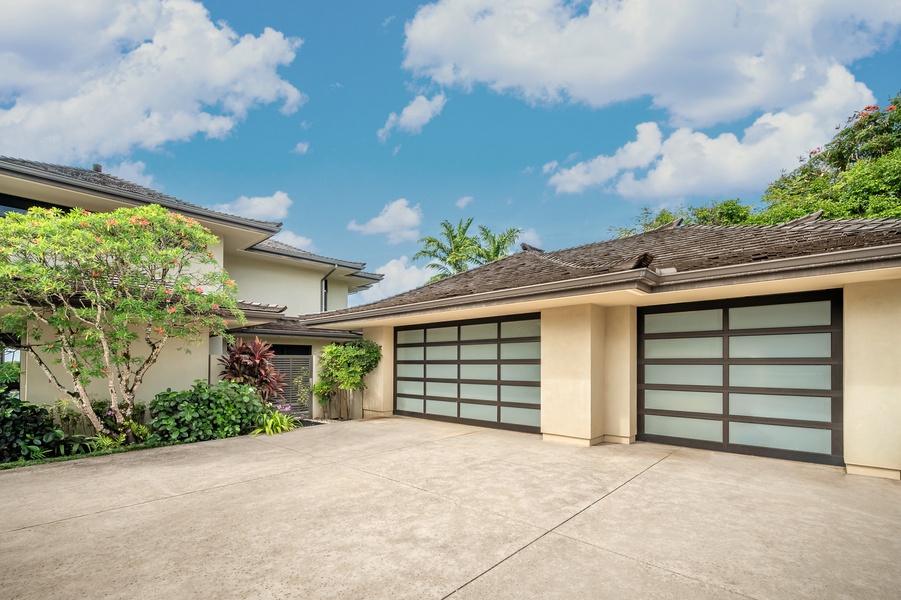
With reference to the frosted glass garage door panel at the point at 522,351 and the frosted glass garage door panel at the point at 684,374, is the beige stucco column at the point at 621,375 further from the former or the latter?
the frosted glass garage door panel at the point at 522,351

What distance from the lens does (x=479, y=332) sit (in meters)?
9.56

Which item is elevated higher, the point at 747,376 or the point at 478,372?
the point at 747,376

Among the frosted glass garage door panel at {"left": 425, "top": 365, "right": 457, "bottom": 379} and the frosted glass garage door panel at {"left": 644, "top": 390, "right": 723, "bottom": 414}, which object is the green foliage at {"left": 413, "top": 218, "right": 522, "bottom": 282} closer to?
the frosted glass garage door panel at {"left": 425, "top": 365, "right": 457, "bottom": 379}

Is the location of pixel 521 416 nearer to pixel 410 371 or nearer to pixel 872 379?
pixel 410 371

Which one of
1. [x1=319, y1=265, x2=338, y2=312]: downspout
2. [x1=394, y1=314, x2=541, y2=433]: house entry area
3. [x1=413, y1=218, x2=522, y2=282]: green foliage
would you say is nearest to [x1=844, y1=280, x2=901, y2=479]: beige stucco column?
[x1=394, y1=314, x2=541, y2=433]: house entry area

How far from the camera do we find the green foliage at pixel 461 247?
22.2 meters

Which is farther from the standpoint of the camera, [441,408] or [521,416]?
[441,408]

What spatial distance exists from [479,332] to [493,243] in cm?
1334

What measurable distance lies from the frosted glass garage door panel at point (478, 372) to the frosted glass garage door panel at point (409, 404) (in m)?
1.71

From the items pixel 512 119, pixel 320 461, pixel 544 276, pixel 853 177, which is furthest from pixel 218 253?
pixel 853 177

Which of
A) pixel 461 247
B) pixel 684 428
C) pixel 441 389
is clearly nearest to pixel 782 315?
pixel 684 428

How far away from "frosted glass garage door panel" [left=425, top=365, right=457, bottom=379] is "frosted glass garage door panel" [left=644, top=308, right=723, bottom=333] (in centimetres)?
436

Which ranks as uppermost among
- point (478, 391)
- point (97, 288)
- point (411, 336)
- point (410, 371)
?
point (97, 288)

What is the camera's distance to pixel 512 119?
22297 millimetres
